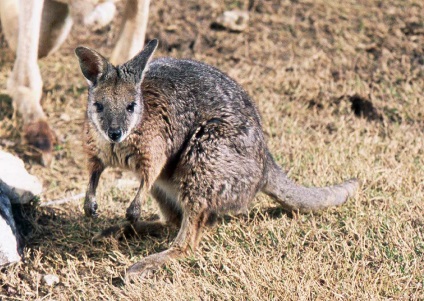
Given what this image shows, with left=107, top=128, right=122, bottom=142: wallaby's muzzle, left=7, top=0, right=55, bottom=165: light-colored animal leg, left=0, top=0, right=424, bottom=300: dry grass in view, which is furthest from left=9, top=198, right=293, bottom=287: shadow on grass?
left=7, top=0, right=55, bottom=165: light-colored animal leg

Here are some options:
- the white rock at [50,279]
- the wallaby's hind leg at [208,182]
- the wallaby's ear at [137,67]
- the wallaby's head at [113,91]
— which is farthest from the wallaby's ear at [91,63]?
the white rock at [50,279]

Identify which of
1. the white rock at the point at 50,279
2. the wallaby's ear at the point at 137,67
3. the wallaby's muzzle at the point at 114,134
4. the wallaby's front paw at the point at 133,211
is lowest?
the white rock at the point at 50,279

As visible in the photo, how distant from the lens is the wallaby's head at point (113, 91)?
4.48 m

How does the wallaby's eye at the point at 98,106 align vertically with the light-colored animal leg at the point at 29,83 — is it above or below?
above

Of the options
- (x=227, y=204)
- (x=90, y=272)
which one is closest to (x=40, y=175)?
(x=90, y=272)

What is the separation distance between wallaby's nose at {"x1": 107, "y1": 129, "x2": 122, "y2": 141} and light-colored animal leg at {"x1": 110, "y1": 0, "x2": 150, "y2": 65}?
10.3 ft

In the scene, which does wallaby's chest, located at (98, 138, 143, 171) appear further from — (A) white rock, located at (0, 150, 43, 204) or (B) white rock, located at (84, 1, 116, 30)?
(B) white rock, located at (84, 1, 116, 30)

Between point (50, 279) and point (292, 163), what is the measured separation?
7.07 ft

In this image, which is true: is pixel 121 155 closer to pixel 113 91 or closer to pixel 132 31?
pixel 113 91

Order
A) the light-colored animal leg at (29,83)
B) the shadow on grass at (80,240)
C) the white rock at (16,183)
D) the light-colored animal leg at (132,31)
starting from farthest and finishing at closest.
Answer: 1. the light-colored animal leg at (132,31)
2. the light-colored animal leg at (29,83)
3. the white rock at (16,183)
4. the shadow on grass at (80,240)

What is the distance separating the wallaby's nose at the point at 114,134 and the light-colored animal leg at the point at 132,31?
3.15 metres

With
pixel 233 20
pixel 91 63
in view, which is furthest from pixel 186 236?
pixel 233 20

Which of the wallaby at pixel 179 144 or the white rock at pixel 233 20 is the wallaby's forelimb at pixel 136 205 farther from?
the white rock at pixel 233 20

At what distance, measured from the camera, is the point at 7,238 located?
4816mm
